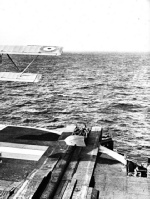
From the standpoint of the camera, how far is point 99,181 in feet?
40.2

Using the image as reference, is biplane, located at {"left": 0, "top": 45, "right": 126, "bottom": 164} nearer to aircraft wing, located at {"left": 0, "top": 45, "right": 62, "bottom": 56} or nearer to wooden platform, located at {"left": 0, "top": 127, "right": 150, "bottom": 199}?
aircraft wing, located at {"left": 0, "top": 45, "right": 62, "bottom": 56}

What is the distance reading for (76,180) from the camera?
11266 mm

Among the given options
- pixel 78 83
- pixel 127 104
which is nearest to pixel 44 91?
pixel 78 83

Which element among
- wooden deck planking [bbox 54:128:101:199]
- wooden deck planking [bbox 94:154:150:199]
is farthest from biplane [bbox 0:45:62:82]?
wooden deck planking [bbox 94:154:150:199]

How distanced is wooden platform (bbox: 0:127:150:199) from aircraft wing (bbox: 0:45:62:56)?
709 centimetres

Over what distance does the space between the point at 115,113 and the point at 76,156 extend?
24544 mm

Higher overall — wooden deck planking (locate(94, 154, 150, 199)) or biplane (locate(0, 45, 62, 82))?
biplane (locate(0, 45, 62, 82))

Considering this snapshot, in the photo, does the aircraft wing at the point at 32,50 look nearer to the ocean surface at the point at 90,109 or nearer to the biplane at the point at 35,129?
the biplane at the point at 35,129

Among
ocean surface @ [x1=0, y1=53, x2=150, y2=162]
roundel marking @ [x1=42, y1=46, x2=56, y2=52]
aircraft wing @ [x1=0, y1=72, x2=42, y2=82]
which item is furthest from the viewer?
ocean surface @ [x1=0, y1=53, x2=150, y2=162]

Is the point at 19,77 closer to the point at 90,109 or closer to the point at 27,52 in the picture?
the point at 27,52

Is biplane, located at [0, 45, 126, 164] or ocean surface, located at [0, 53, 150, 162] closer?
biplane, located at [0, 45, 126, 164]

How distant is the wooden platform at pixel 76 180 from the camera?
33.2 ft

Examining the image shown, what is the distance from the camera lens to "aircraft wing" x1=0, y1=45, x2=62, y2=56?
19.5m

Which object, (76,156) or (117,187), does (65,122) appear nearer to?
(76,156)
